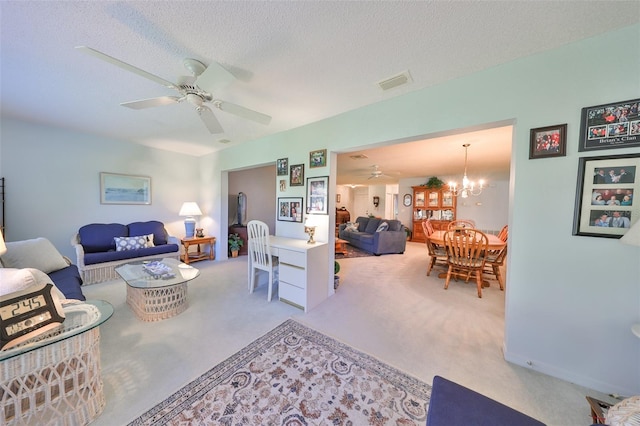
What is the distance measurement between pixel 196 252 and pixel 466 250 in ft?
17.0

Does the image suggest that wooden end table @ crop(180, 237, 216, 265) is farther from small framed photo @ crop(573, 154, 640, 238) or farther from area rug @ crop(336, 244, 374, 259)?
small framed photo @ crop(573, 154, 640, 238)

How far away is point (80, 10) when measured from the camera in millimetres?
1294

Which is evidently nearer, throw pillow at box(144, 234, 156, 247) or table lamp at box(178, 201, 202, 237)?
throw pillow at box(144, 234, 156, 247)

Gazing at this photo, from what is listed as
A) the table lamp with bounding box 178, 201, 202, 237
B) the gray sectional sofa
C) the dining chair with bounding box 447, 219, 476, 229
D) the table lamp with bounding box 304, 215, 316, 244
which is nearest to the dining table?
the dining chair with bounding box 447, 219, 476, 229

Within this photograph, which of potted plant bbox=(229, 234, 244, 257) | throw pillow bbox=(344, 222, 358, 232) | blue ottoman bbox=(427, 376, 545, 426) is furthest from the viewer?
throw pillow bbox=(344, 222, 358, 232)

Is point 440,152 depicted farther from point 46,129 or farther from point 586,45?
point 46,129

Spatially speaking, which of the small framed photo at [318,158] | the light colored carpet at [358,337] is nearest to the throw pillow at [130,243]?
the light colored carpet at [358,337]

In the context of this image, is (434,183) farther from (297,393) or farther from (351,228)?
(297,393)

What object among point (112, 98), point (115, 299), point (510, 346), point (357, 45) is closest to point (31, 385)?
point (115, 299)

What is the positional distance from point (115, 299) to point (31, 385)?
1.95m

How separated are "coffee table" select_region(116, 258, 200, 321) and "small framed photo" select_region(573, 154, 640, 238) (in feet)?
11.0

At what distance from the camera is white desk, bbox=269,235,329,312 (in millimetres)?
2541

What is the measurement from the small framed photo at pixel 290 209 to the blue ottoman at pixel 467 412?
2.53 metres

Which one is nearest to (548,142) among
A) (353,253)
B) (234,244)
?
(353,253)
